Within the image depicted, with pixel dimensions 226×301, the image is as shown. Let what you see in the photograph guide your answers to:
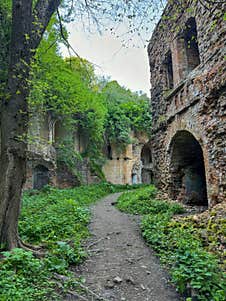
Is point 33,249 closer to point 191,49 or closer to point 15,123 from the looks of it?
point 15,123

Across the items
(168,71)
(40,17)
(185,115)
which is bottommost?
(185,115)

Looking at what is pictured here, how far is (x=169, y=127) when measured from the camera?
315 inches

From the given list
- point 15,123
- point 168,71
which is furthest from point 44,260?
point 168,71

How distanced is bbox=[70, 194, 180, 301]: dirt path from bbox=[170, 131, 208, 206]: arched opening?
10.4ft

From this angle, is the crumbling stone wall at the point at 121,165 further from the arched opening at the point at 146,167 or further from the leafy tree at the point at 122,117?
the arched opening at the point at 146,167

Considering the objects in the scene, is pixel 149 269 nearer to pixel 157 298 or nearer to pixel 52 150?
pixel 157 298

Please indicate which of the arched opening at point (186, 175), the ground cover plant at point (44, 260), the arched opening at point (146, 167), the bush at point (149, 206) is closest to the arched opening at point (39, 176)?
the bush at point (149, 206)

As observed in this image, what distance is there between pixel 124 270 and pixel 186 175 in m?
5.27

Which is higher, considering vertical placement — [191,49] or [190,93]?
[191,49]

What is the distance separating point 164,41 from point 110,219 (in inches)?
260

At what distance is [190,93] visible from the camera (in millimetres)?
6363

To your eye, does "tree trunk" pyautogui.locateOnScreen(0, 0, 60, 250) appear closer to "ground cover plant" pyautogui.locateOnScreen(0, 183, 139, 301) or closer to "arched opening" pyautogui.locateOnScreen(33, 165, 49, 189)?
"ground cover plant" pyautogui.locateOnScreen(0, 183, 139, 301)

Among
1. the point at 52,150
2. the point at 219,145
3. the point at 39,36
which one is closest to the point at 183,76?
the point at 219,145

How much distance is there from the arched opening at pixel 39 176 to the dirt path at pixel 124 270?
847 cm
